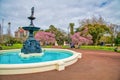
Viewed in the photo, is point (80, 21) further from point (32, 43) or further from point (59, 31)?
point (32, 43)

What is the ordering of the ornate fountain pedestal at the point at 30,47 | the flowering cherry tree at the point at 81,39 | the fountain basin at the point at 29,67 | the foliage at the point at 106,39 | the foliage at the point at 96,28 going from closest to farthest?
1. the fountain basin at the point at 29,67
2. the ornate fountain pedestal at the point at 30,47
3. the flowering cherry tree at the point at 81,39
4. the foliage at the point at 96,28
5. the foliage at the point at 106,39

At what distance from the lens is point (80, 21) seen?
21594mm

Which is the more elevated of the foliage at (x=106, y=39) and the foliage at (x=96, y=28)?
the foliage at (x=96, y=28)

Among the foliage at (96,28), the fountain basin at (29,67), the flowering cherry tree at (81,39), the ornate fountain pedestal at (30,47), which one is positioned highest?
the foliage at (96,28)

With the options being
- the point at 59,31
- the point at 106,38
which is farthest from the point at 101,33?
the point at 59,31

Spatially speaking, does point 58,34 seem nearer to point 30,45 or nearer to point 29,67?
point 30,45

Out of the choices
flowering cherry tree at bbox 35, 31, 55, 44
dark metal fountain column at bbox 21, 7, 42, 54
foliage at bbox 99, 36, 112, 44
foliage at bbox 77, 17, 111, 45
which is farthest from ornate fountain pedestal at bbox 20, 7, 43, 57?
foliage at bbox 99, 36, 112, 44

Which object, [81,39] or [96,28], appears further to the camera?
[96,28]

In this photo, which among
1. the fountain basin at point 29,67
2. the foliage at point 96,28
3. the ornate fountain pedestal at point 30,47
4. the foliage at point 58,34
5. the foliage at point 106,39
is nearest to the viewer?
the fountain basin at point 29,67

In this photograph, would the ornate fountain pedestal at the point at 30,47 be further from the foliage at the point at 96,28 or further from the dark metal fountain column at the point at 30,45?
the foliage at the point at 96,28

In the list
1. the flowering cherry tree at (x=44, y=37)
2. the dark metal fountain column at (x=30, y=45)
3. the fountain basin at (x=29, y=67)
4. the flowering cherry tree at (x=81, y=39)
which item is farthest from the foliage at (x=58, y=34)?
the fountain basin at (x=29, y=67)

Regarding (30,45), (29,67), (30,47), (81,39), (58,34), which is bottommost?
(29,67)

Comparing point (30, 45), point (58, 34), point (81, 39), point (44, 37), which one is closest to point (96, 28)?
point (81, 39)

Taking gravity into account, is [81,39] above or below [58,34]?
below
